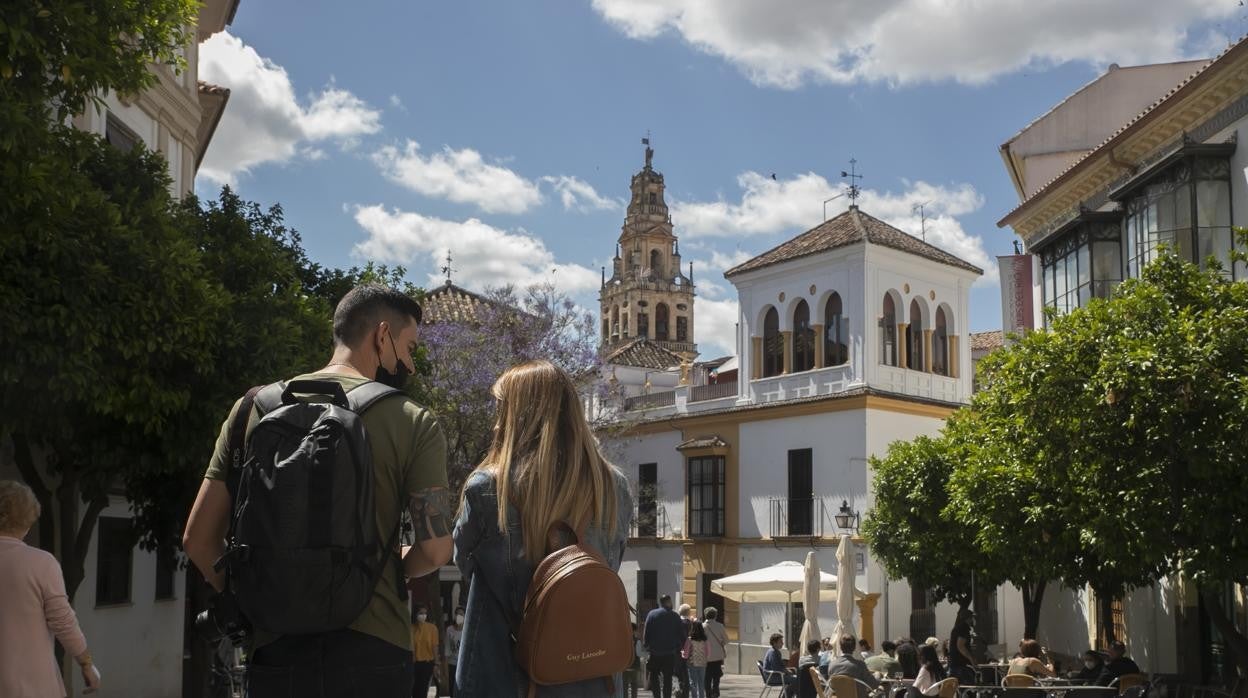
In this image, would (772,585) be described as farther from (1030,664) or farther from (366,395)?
(366,395)

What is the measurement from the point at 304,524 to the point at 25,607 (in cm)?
272

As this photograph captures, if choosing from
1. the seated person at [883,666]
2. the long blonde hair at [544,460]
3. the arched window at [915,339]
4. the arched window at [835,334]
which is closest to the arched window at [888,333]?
the arched window at [915,339]

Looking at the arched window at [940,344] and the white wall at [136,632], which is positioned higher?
the arched window at [940,344]

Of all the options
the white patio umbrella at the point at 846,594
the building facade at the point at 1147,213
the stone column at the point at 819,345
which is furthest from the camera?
the stone column at the point at 819,345

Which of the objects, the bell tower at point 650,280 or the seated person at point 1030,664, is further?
the bell tower at point 650,280

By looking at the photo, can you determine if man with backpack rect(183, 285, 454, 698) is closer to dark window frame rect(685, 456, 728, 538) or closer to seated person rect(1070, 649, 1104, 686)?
seated person rect(1070, 649, 1104, 686)

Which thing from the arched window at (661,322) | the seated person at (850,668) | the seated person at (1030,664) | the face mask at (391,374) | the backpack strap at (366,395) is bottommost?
the seated person at (1030,664)

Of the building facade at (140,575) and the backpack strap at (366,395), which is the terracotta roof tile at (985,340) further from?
the backpack strap at (366,395)

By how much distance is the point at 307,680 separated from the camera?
10.8ft

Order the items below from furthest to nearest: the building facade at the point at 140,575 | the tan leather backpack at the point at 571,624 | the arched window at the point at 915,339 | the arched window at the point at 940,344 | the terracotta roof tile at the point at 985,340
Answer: the terracotta roof tile at the point at 985,340 < the arched window at the point at 940,344 < the arched window at the point at 915,339 < the building facade at the point at 140,575 < the tan leather backpack at the point at 571,624

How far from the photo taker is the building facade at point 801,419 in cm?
3319

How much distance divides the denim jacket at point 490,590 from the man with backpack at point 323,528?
1.23ft

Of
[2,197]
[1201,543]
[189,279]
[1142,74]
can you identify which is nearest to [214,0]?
[189,279]

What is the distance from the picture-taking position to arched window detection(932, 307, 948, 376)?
118ft
